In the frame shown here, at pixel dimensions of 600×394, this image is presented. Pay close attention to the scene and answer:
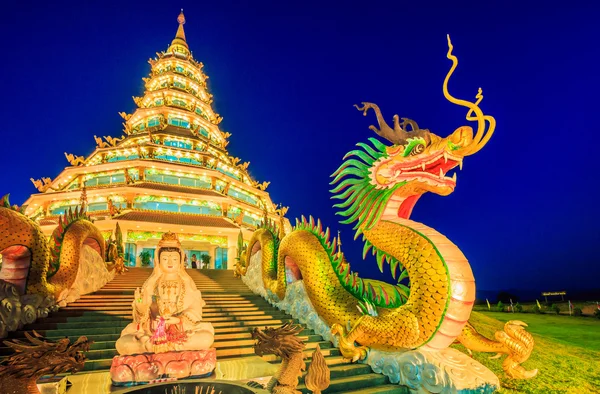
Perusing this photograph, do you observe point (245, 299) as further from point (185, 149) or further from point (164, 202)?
point (185, 149)

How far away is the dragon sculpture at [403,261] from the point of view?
4.27 m

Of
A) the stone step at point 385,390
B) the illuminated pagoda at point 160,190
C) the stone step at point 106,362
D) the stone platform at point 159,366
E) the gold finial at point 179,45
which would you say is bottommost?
the stone step at point 385,390

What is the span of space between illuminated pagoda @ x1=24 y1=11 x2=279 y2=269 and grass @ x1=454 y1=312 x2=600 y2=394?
10.1 meters

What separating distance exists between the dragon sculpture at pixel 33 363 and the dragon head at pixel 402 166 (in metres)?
4.06

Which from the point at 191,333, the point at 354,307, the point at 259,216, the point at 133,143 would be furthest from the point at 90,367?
the point at 133,143

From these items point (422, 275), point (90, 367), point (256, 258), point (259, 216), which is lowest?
point (90, 367)

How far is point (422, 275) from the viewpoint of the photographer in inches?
178

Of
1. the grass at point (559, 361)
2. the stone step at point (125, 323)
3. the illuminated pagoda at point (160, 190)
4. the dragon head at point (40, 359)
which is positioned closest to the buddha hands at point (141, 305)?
the dragon head at point (40, 359)

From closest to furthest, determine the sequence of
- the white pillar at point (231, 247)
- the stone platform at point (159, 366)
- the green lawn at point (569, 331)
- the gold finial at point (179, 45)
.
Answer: the stone platform at point (159, 366)
the green lawn at point (569, 331)
the white pillar at point (231, 247)
the gold finial at point (179, 45)

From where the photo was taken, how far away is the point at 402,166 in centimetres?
521

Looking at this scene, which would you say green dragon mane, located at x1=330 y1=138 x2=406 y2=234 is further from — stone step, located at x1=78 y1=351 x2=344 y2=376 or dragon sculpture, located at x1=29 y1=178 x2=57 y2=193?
dragon sculpture, located at x1=29 y1=178 x2=57 y2=193

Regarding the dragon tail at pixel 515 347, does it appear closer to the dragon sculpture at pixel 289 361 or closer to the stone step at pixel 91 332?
the dragon sculpture at pixel 289 361

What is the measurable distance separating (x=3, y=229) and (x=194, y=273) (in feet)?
22.4

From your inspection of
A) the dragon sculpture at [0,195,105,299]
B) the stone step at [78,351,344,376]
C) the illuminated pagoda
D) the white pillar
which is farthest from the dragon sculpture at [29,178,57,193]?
the stone step at [78,351,344,376]
